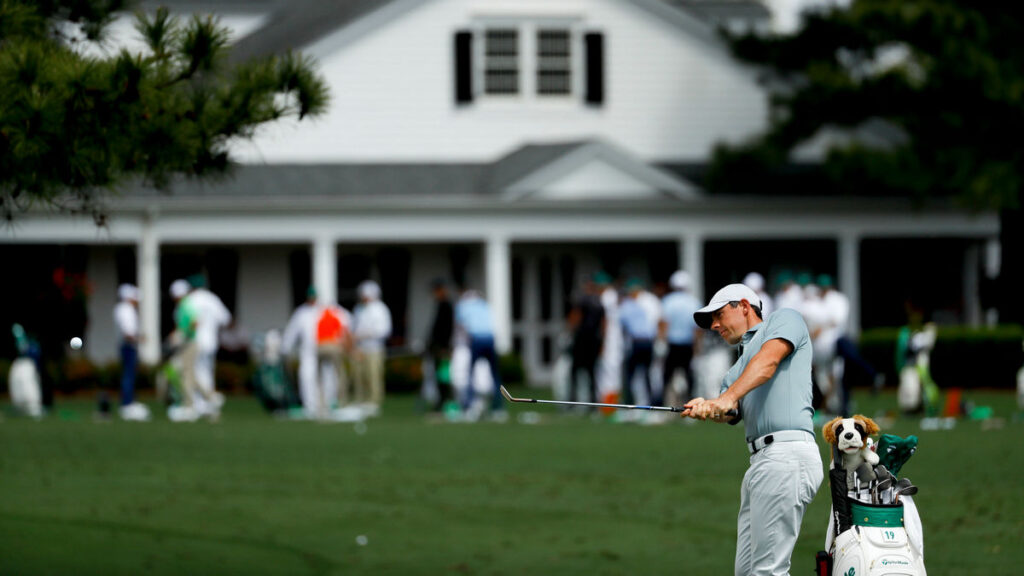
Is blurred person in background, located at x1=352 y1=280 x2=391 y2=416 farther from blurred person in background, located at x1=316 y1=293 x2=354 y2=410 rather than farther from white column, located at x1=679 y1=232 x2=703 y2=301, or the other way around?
white column, located at x1=679 y1=232 x2=703 y2=301

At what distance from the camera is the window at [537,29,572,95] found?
102 feet

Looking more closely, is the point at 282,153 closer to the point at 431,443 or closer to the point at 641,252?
the point at 641,252

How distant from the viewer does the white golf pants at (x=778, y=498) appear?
6750 mm

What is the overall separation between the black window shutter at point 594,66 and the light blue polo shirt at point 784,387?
80.5ft

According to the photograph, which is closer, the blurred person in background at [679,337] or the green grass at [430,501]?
the green grass at [430,501]

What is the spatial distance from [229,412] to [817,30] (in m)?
13.3

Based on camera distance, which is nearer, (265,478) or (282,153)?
(265,478)

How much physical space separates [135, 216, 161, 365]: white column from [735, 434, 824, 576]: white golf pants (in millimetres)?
23039

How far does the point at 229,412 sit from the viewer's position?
23188 millimetres

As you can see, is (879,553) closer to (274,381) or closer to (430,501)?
(430,501)

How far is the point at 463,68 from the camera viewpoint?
30.9 m

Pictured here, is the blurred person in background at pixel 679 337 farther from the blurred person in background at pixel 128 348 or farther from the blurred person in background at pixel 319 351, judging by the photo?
the blurred person in background at pixel 128 348

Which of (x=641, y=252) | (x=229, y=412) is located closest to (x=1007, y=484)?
(x=229, y=412)

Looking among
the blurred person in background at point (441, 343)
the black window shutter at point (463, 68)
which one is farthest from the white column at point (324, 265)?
the blurred person in background at point (441, 343)
